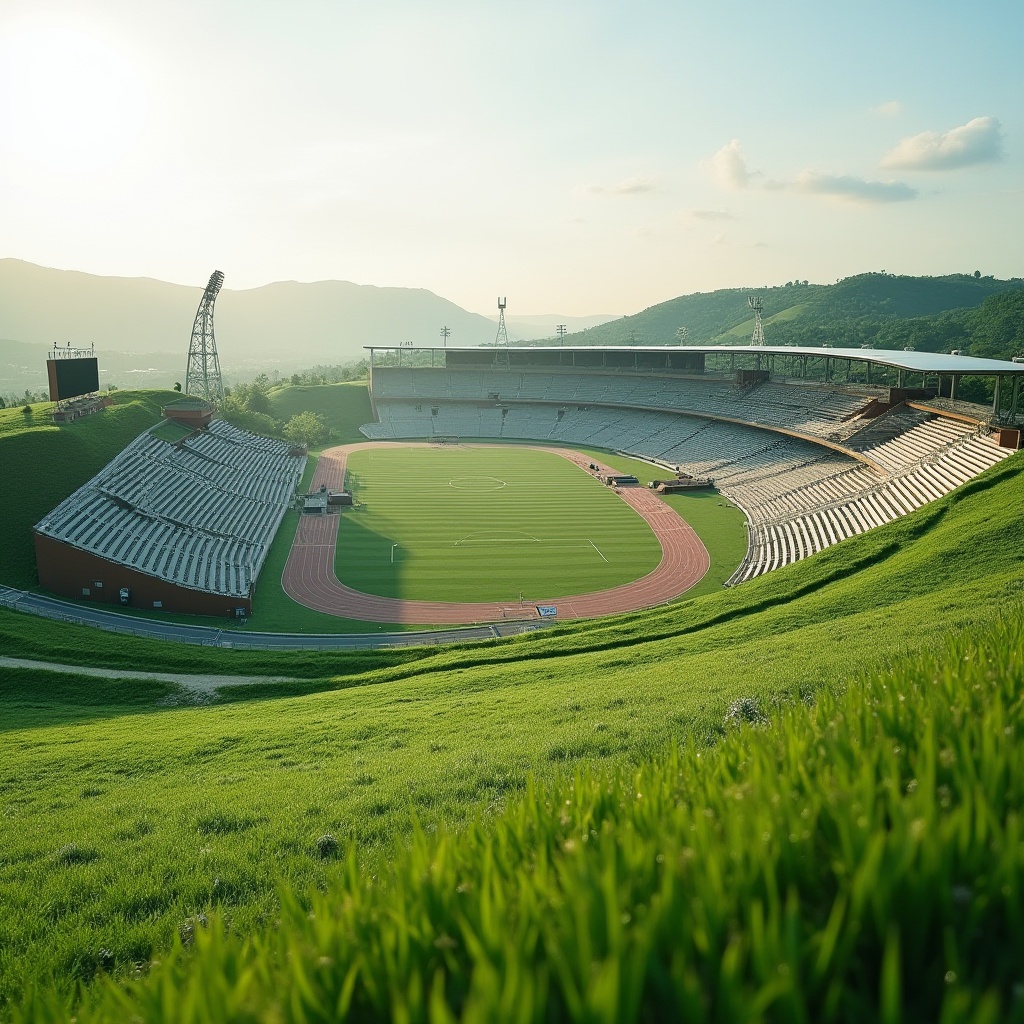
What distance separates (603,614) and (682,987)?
31080mm

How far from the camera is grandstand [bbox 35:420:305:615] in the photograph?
3203cm

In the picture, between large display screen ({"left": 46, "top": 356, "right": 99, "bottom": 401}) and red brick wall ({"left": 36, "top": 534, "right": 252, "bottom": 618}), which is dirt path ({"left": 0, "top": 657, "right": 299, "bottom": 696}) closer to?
red brick wall ({"left": 36, "top": 534, "right": 252, "bottom": 618})

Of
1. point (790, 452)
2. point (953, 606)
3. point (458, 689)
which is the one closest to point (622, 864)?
point (458, 689)

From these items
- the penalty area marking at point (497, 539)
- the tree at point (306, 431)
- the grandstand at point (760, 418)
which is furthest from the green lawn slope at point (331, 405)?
the penalty area marking at point (497, 539)

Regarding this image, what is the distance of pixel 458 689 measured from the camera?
65.9ft

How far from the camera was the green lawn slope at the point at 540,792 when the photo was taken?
3.01m

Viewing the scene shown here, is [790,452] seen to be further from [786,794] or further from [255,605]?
[786,794]

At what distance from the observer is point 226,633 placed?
99.9 feet

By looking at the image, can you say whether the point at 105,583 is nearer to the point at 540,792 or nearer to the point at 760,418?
the point at 540,792

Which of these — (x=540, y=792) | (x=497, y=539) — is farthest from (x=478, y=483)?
(x=540, y=792)

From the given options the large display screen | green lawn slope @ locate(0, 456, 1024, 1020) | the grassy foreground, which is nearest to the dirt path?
green lawn slope @ locate(0, 456, 1024, 1020)

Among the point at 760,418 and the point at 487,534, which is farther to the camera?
the point at 760,418

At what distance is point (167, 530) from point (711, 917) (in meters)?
40.0

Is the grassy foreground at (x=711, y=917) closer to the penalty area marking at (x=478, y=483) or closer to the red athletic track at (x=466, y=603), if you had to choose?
the red athletic track at (x=466, y=603)
